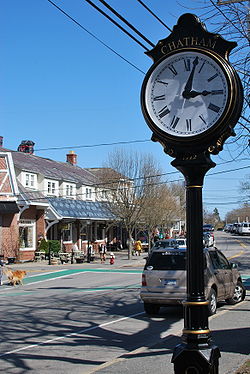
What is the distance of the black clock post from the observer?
4648 mm

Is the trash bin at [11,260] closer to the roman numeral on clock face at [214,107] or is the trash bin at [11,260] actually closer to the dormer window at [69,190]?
the dormer window at [69,190]

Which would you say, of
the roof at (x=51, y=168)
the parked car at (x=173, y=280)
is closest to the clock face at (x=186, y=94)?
the parked car at (x=173, y=280)

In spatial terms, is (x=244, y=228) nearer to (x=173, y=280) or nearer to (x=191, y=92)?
(x=173, y=280)

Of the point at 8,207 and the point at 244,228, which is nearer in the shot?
the point at 8,207

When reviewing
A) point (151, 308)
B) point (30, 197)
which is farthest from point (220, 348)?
point (30, 197)

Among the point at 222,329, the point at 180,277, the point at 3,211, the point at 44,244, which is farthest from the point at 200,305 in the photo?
the point at 44,244

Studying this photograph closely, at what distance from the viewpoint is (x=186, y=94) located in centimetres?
490

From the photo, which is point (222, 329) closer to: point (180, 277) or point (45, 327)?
point (180, 277)

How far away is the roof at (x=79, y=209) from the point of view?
39684 mm

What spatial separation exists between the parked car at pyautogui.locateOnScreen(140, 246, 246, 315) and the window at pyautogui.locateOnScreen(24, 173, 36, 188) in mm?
26154

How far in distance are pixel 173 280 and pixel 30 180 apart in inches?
1091

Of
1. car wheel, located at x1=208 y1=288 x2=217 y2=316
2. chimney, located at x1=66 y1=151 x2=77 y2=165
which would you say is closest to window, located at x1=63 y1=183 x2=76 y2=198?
chimney, located at x1=66 y1=151 x2=77 y2=165

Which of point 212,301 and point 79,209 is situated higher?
point 79,209

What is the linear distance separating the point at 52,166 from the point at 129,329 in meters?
36.6
